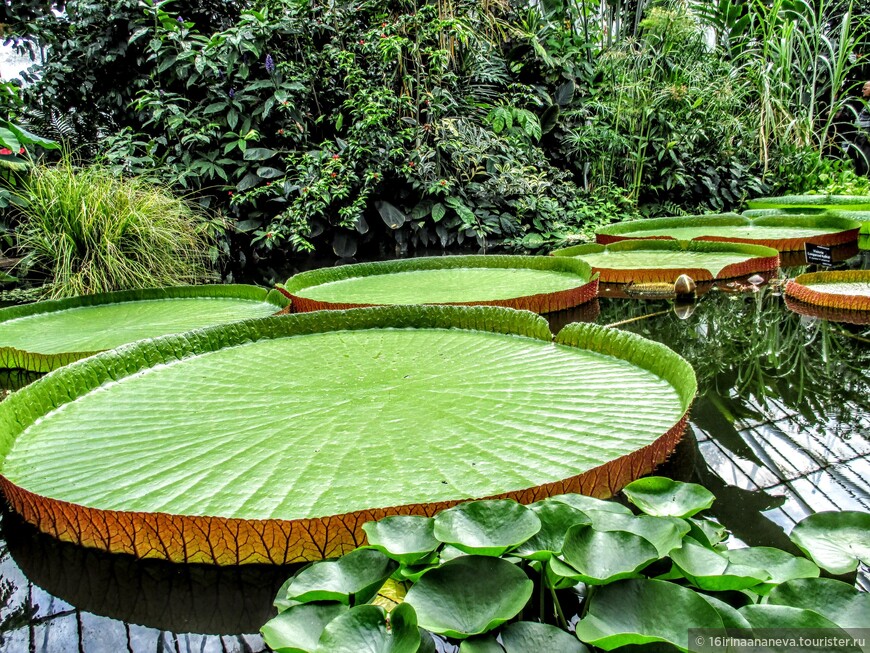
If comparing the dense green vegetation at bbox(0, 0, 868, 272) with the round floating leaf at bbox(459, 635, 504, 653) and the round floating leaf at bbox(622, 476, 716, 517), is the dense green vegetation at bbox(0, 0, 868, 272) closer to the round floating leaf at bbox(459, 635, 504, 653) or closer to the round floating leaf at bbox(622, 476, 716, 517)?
the round floating leaf at bbox(622, 476, 716, 517)

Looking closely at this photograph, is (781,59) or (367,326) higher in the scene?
(781,59)

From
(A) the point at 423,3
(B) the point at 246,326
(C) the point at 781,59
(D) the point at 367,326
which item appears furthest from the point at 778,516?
(C) the point at 781,59

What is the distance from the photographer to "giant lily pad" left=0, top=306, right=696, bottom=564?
3.53ft

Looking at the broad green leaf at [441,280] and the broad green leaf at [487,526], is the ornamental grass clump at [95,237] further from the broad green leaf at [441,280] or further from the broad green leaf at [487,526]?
the broad green leaf at [487,526]

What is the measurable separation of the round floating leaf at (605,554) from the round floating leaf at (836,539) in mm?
283

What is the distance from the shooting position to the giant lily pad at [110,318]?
226 centimetres

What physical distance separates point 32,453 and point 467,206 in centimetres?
471

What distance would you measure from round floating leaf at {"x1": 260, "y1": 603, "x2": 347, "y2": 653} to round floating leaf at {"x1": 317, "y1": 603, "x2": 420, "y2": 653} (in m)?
0.02

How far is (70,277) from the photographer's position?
3324mm

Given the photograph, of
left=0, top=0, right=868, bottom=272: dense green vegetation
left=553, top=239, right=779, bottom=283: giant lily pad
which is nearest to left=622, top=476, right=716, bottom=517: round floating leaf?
left=553, top=239, right=779, bottom=283: giant lily pad

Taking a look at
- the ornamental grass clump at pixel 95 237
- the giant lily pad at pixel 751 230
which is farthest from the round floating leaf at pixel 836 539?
the ornamental grass clump at pixel 95 237

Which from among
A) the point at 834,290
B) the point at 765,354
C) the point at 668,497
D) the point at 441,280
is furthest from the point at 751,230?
the point at 668,497

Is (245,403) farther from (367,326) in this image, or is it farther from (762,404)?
(762,404)

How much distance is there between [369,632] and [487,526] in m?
0.20
